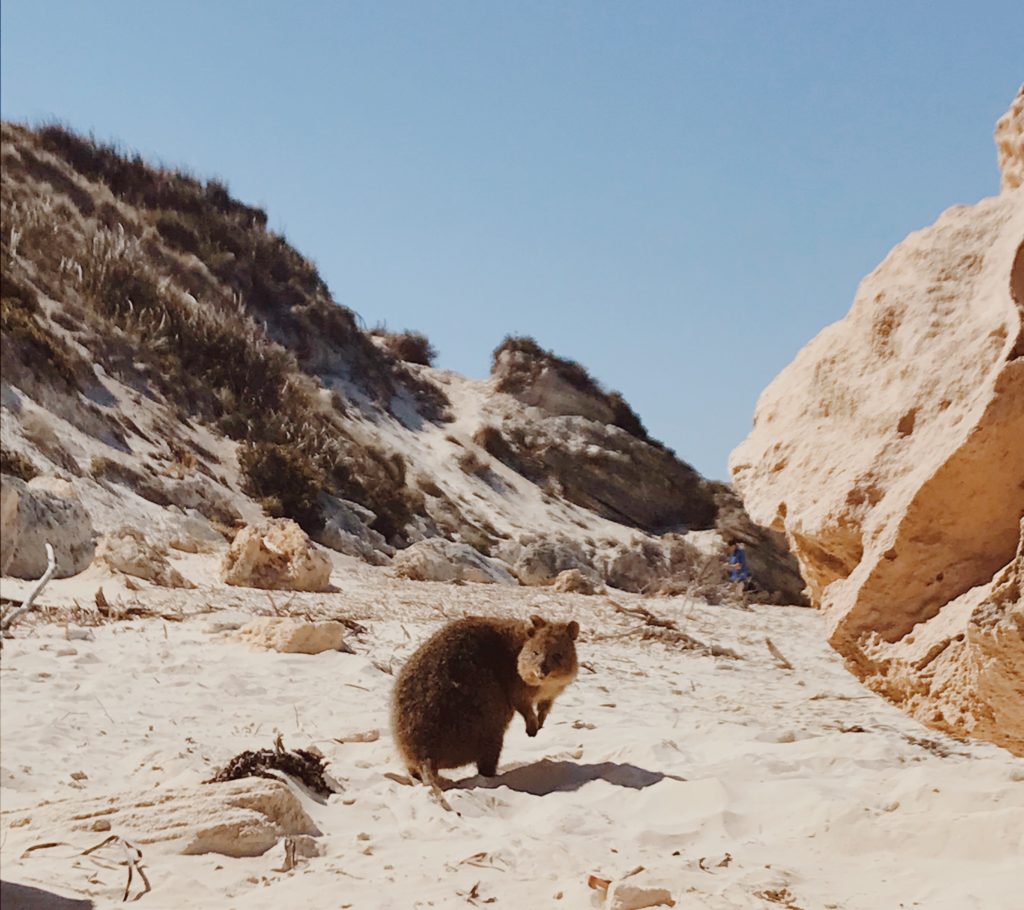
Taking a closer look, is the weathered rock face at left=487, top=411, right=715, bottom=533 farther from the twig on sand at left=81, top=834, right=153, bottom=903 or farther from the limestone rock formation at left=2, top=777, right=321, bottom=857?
the twig on sand at left=81, top=834, right=153, bottom=903

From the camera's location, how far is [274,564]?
11492 millimetres

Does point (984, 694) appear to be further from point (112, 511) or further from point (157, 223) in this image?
point (157, 223)

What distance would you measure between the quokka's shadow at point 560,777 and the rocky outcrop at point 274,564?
6.47 m

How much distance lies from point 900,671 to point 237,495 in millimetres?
14845

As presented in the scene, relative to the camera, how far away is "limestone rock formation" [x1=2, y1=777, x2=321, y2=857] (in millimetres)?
3691

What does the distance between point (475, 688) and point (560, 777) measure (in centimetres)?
61

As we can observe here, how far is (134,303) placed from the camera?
2097 cm

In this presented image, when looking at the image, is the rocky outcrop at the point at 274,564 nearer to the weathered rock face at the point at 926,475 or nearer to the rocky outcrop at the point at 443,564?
the rocky outcrop at the point at 443,564

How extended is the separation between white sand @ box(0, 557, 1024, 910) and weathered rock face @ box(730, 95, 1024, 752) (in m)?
0.72

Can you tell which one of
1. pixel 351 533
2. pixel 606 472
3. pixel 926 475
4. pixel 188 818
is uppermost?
pixel 606 472

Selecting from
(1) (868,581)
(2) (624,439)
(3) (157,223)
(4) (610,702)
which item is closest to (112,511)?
(4) (610,702)

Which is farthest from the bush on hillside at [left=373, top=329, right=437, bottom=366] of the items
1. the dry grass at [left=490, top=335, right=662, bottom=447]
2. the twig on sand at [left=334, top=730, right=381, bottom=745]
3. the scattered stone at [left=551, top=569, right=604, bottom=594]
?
the twig on sand at [left=334, top=730, right=381, bottom=745]

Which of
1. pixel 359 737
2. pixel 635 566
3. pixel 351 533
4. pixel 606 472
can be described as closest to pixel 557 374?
pixel 606 472

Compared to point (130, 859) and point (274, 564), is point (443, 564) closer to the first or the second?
point (274, 564)
